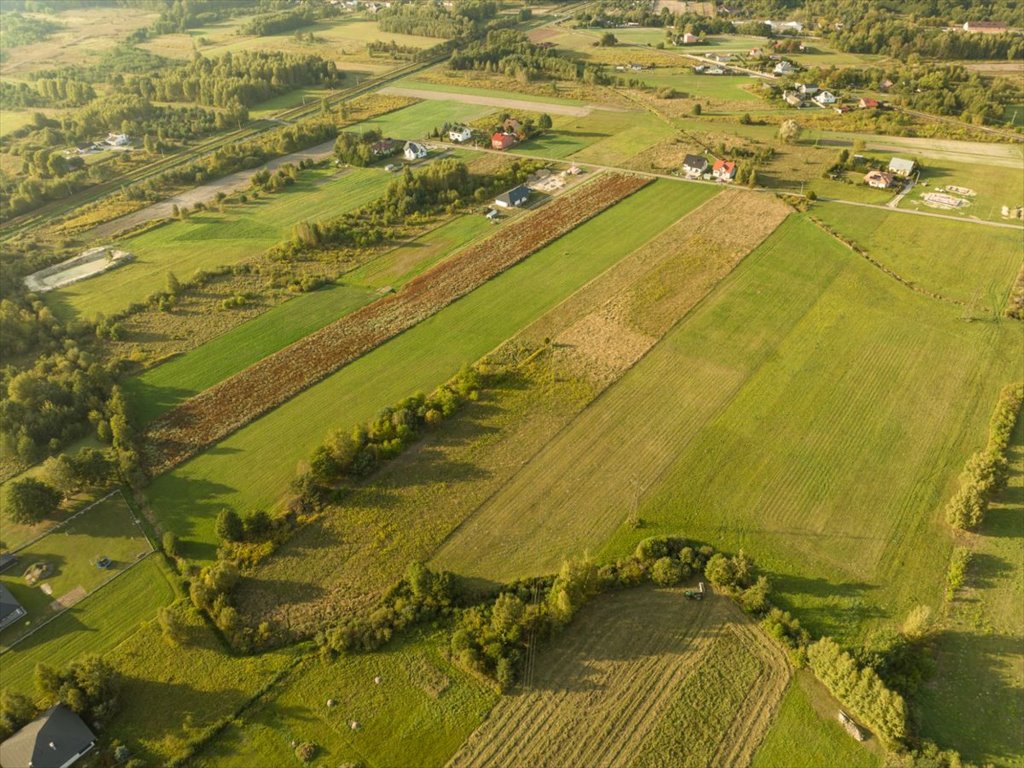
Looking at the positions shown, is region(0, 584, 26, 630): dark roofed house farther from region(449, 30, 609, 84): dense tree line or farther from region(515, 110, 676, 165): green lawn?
region(449, 30, 609, 84): dense tree line

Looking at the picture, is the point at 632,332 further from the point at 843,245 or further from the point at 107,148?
the point at 107,148

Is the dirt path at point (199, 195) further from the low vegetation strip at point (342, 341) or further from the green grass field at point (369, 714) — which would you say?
the green grass field at point (369, 714)

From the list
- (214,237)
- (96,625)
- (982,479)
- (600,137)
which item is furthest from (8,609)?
(600,137)

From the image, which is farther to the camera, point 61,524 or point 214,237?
point 214,237

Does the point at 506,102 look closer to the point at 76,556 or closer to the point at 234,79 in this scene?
the point at 234,79

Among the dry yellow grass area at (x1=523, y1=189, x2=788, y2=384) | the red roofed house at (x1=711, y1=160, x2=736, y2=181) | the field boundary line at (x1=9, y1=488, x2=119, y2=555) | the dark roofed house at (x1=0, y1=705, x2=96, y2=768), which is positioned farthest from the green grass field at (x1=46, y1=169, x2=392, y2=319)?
the red roofed house at (x1=711, y1=160, x2=736, y2=181)

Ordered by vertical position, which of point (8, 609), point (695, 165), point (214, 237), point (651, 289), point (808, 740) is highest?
point (695, 165)
